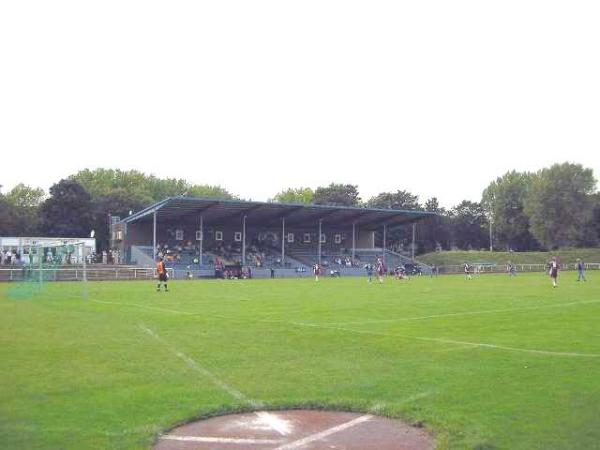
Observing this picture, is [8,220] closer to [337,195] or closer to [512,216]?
[337,195]

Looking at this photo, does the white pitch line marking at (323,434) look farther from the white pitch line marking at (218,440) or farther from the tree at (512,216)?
the tree at (512,216)

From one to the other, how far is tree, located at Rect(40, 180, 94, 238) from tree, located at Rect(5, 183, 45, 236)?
3125 mm

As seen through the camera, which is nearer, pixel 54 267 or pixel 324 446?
pixel 324 446

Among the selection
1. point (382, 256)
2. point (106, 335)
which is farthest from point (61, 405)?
point (382, 256)

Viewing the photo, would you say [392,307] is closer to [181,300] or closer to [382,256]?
[181,300]

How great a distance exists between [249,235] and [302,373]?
69822mm

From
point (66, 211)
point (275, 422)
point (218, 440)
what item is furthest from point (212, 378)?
point (66, 211)

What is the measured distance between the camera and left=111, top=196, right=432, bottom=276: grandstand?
217 feet

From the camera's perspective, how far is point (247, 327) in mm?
17453

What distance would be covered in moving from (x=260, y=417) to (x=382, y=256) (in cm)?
7650

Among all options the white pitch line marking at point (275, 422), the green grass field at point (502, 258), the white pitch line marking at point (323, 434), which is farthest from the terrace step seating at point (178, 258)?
the white pitch line marking at point (323, 434)

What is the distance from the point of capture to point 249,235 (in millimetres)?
80375

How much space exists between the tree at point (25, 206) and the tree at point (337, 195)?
46.9m

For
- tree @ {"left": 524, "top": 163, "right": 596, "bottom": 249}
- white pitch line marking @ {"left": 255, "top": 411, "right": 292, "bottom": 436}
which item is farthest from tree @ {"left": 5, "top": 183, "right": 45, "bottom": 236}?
white pitch line marking @ {"left": 255, "top": 411, "right": 292, "bottom": 436}
